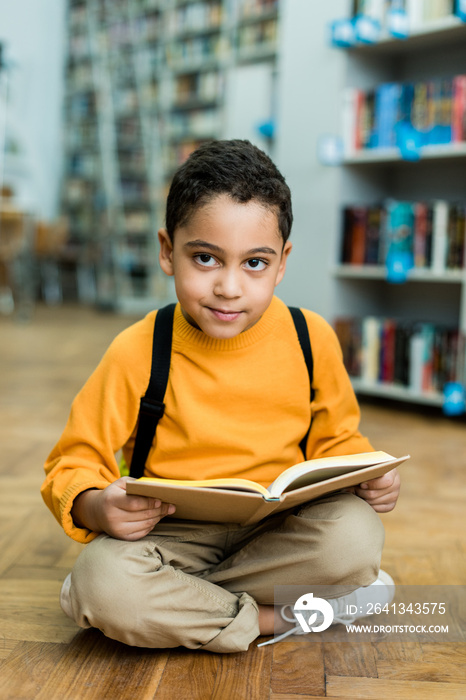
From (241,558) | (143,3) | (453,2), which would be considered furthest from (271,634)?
(143,3)

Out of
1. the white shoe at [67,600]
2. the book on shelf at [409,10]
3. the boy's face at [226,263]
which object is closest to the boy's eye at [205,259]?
the boy's face at [226,263]

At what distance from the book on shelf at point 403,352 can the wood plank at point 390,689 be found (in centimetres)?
149

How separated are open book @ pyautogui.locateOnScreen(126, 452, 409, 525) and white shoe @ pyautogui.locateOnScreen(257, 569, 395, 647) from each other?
0.61 ft

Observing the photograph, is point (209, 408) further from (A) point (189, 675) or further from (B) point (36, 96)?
(B) point (36, 96)

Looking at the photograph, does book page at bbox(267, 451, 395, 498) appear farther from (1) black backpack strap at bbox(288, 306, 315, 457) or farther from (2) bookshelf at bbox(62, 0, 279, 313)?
(2) bookshelf at bbox(62, 0, 279, 313)

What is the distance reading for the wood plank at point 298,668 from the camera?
0.79m

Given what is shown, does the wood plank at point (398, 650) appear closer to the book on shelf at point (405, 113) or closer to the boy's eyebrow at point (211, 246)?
the boy's eyebrow at point (211, 246)

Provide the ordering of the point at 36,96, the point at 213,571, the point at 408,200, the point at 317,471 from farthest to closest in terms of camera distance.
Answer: the point at 36,96 → the point at 408,200 → the point at 213,571 → the point at 317,471

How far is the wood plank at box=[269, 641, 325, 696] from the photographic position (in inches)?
31.2

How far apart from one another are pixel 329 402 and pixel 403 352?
56.0 inches

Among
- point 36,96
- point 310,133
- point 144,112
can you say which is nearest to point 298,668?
point 310,133

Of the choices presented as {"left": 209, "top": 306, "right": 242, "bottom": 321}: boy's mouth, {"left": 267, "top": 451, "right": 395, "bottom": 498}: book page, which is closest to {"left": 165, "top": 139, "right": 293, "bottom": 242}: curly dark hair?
{"left": 209, "top": 306, "right": 242, "bottom": 321}: boy's mouth

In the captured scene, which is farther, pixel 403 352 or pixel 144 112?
pixel 144 112

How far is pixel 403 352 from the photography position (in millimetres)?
2328
